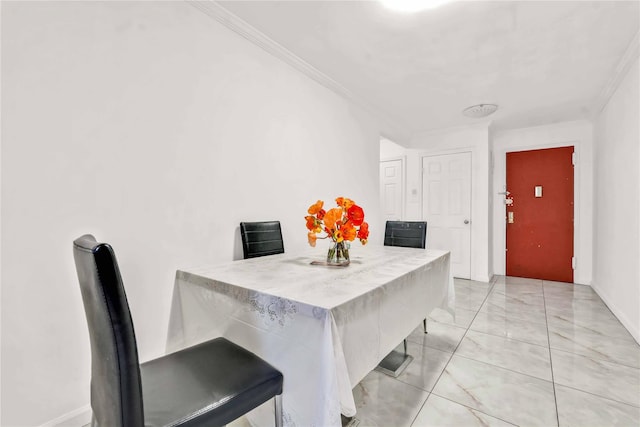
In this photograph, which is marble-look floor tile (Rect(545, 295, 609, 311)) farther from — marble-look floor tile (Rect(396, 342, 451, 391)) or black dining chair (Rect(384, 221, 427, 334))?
marble-look floor tile (Rect(396, 342, 451, 391))

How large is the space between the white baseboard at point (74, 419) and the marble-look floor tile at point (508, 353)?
2.27 m

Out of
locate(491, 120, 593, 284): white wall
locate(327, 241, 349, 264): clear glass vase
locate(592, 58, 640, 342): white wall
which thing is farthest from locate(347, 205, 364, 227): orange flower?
locate(491, 120, 593, 284): white wall

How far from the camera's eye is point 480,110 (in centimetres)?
372

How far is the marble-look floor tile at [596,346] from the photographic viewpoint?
6.96 feet

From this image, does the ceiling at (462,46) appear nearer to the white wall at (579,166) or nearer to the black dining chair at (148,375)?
the white wall at (579,166)

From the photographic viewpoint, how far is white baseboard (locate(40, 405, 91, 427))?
1349mm

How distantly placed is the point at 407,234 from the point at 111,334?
98.5 inches

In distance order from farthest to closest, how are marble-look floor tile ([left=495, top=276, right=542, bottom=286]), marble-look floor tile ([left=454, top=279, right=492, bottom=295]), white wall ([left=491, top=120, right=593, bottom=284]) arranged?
marble-look floor tile ([left=495, top=276, right=542, bottom=286]), white wall ([left=491, top=120, right=593, bottom=284]), marble-look floor tile ([left=454, top=279, right=492, bottom=295])

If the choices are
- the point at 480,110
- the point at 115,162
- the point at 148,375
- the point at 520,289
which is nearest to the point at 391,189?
the point at 480,110

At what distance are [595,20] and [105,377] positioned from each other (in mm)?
3254

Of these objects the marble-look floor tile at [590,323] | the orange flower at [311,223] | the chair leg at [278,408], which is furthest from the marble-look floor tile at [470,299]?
the chair leg at [278,408]

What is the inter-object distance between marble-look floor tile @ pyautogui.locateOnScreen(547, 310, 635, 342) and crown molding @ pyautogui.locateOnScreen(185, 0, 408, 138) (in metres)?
2.99

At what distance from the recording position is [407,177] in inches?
199

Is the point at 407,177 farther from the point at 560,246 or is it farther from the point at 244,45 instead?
the point at 244,45
